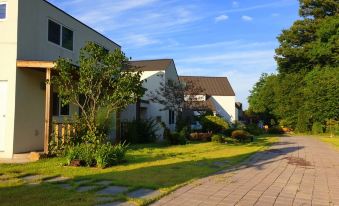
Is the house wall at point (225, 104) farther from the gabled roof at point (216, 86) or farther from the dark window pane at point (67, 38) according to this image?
the dark window pane at point (67, 38)

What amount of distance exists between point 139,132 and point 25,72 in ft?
31.2

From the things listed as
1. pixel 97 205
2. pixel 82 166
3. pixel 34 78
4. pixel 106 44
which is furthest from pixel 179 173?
pixel 106 44

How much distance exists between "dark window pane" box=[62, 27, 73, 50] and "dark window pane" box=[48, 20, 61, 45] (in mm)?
495

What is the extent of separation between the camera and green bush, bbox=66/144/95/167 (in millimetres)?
12102

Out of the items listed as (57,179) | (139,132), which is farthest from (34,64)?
(139,132)

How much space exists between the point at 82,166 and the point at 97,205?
5.05 m

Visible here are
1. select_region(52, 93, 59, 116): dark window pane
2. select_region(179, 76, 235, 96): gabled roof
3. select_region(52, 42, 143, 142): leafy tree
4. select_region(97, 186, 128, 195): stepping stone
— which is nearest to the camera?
select_region(97, 186, 128, 195): stepping stone

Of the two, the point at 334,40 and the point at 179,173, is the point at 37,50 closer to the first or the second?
the point at 179,173

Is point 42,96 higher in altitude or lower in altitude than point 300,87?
lower

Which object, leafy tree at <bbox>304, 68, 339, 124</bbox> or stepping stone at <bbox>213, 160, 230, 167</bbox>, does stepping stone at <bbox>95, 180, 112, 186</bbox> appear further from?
leafy tree at <bbox>304, 68, 339, 124</bbox>

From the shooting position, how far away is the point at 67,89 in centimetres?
1349

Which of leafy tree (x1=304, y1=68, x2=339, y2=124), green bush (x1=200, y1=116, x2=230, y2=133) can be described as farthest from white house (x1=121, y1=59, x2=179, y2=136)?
leafy tree (x1=304, y1=68, x2=339, y2=124)

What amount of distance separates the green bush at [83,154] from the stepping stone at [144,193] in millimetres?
3849

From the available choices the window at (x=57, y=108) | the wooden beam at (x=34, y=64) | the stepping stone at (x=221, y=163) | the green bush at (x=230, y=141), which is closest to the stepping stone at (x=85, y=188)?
the stepping stone at (x=221, y=163)
